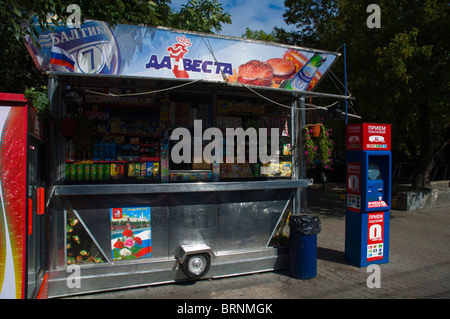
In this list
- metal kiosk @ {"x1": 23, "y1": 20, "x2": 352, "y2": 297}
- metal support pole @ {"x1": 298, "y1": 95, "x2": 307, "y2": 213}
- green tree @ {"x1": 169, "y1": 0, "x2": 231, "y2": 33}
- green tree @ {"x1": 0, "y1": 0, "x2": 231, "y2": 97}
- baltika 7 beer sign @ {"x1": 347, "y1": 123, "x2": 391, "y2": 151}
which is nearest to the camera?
green tree @ {"x1": 0, "y1": 0, "x2": 231, "y2": 97}

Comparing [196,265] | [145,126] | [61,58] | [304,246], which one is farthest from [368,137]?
[61,58]

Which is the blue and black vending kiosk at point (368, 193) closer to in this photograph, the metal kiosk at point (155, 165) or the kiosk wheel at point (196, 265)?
the metal kiosk at point (155, 165)

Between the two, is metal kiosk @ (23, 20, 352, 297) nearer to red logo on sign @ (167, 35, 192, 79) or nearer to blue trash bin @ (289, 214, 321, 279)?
red logo on sign @ (167, 35, 192, 79)

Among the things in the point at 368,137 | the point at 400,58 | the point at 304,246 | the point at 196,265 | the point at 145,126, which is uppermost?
the point at 400,58

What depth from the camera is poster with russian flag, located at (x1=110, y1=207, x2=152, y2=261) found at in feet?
15.5

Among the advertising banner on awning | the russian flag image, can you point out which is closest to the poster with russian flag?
the advertising banner on awning

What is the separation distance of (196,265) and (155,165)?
6.09ft

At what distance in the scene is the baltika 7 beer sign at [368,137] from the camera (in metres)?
5.53

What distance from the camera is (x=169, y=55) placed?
16.4 feet

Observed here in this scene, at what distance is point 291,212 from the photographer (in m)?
5.82

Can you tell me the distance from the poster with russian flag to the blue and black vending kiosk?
3.69m

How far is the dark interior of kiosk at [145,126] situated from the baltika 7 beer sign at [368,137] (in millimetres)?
1192

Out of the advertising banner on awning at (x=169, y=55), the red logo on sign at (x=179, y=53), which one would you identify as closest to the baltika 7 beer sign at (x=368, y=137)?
the advertising banner on awning at (x=169, y=55)

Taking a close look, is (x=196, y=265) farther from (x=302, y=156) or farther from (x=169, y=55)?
(x=169, y=55)
